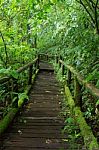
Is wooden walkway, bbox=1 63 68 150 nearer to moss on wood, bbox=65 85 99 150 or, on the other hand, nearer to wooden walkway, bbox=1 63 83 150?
wooden walkway, bbox=1 63 83 150

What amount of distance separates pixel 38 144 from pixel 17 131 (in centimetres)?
74

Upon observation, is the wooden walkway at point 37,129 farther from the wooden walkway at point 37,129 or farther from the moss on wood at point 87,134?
the moss on wood at point 87,134

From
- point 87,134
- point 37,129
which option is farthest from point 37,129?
point 87,134

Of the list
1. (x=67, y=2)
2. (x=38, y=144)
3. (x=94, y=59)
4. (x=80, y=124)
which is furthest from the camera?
(x=67, y=2)

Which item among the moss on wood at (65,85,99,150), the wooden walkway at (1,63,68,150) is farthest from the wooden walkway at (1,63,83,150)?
the moss on wood at (65,85,99,150)

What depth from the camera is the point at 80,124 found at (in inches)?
196

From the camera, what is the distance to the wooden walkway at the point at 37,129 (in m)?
4.43

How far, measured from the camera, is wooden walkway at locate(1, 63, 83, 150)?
4426 millimetres

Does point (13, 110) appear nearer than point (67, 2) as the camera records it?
Yes

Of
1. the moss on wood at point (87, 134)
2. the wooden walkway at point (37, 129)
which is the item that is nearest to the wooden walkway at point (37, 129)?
the wooden walkway at point (37, 129)

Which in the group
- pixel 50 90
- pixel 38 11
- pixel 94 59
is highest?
pixel 38 11

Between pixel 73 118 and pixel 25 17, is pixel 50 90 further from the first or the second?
pixel 73 118

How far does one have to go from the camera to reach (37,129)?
5.32m

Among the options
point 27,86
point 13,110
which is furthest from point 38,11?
point 27,86
